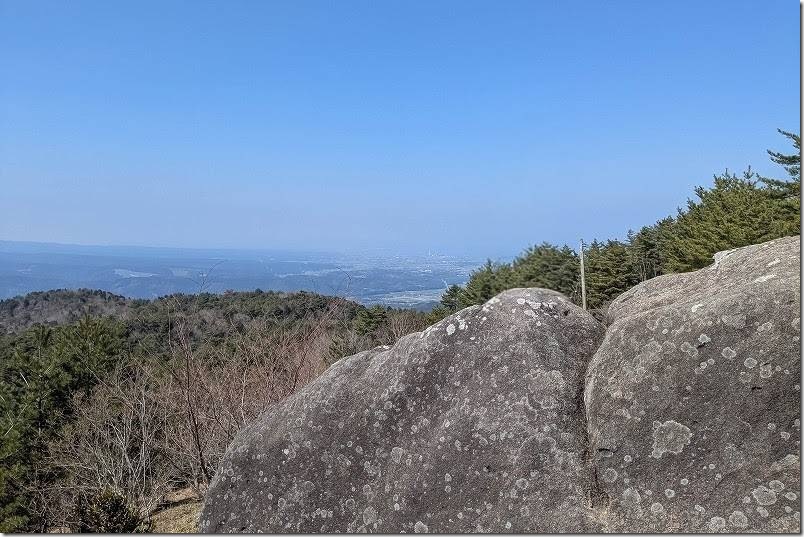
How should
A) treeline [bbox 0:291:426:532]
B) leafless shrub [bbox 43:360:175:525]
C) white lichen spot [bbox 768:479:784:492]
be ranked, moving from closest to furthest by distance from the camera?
white lichen spot [bbox 768:479:784:492], treeline [bbox 0:291:426:532], leafless shrub [bbox 43:360:175:525]

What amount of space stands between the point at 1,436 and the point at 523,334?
82.2 feet

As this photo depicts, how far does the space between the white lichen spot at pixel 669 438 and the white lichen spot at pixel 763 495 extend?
19.5 inches

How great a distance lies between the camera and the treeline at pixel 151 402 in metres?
12.3

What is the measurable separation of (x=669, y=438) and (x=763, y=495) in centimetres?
65

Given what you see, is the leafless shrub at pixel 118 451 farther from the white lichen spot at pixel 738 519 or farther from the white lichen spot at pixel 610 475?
the white lichen spot at pixel 738 519

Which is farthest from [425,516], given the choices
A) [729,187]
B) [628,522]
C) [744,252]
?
[729,187]

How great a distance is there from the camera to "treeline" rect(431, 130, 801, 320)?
37.0m

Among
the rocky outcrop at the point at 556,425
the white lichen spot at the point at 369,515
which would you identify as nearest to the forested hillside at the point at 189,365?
the rocky outcrop at the point at 556,425

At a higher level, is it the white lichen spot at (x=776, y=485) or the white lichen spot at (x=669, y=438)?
the white lichen spot at (x=669, y=438)

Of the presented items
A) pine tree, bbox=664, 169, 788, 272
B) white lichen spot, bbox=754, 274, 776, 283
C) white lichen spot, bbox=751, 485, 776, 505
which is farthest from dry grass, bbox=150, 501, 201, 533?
pine tree, bbox=664, 169, 788, 272

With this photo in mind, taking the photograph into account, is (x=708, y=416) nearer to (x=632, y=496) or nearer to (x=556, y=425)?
(x=632, y=496)

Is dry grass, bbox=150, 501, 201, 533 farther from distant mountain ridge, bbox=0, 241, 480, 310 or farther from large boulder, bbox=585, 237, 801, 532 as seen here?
large boulder, bbox=585, 237, 801, 532

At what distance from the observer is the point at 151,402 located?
61.6 ft

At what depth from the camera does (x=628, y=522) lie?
3863mm
